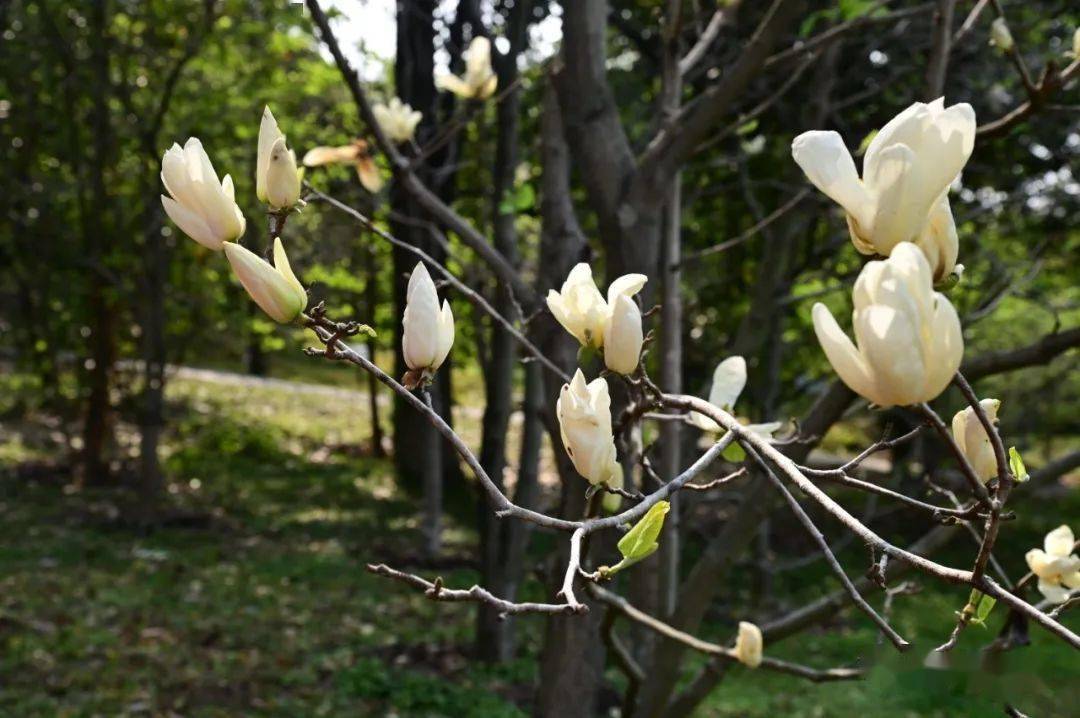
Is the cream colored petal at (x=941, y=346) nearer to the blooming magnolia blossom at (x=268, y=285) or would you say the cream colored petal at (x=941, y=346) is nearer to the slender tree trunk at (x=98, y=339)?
the blooming magnolia blossom at (x=268, y=285)

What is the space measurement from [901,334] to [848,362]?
4 centimetres

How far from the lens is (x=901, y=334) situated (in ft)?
1.91

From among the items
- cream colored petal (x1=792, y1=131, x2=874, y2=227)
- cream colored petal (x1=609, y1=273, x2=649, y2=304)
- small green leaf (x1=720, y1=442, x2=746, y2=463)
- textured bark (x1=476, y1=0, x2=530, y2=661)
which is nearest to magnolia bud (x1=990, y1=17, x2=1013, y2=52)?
small green leaf (x1=720, y1=442, x2=746, y2=463)

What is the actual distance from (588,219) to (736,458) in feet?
15.5

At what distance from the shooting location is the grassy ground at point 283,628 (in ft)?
13.0

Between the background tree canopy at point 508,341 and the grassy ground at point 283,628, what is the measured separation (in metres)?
0.03

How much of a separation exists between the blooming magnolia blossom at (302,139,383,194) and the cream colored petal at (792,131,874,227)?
1.01 metres

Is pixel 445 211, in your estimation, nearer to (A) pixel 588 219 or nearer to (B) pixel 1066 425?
(A) pixel 588 219

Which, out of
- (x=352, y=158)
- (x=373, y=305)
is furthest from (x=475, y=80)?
(x=373, y=305)

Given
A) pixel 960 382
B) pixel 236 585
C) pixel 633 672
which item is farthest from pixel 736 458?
pixel 236 585

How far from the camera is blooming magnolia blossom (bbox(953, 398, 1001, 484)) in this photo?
84 cm

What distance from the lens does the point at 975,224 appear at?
6.05 metres

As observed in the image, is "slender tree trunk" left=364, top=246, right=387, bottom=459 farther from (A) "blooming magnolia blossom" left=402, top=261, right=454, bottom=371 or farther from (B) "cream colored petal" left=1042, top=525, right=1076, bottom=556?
(A) "blooming magnolia blossom" left=402, top=261, right=454, bottom=371

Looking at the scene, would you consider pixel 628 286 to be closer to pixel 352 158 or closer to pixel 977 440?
pixel 977 440
